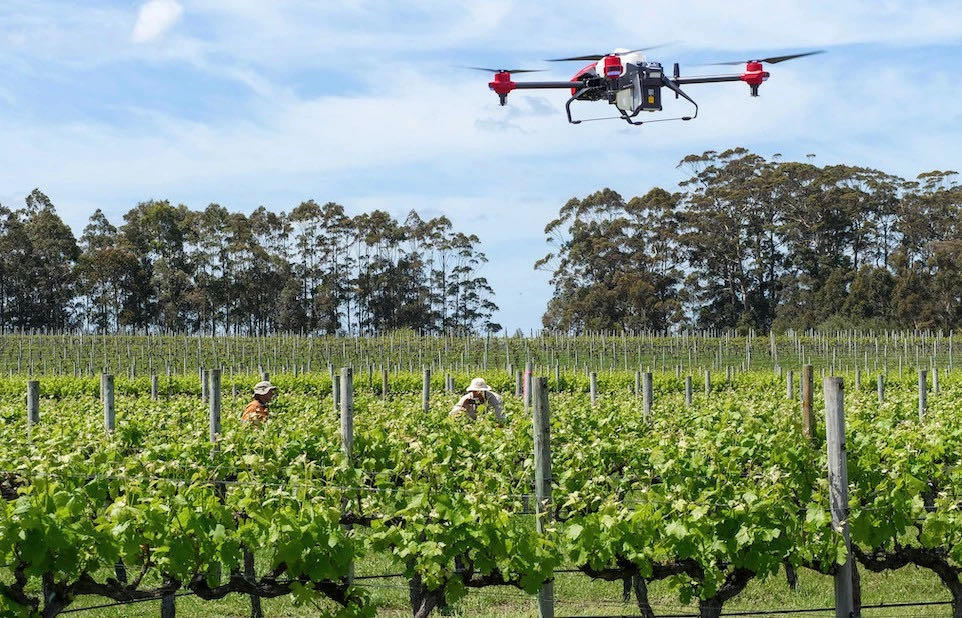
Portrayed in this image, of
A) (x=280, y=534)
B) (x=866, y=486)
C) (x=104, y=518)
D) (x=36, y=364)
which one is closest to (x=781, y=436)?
(x=866, y=486)

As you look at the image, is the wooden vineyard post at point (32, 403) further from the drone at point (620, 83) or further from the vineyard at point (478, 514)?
the drone at point (620, 83)

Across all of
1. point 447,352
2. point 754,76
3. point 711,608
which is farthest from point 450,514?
point 447,352

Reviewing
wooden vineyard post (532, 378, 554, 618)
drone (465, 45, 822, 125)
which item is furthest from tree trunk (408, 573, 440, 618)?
drone (465, 45, 822, 125)

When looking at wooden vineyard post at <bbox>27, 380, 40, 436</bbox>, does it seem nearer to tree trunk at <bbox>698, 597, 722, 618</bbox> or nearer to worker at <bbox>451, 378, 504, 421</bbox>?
worker at <bbox>451, 378, 504, 421</bbox>

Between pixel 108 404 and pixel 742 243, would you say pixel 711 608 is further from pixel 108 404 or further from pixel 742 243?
pixel 742 243

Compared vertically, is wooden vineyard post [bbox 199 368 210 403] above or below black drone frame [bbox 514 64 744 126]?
below

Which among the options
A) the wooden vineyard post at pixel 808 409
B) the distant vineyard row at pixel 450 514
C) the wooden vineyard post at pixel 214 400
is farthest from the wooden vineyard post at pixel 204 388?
the wooden vineyard post at pixel 808 409
